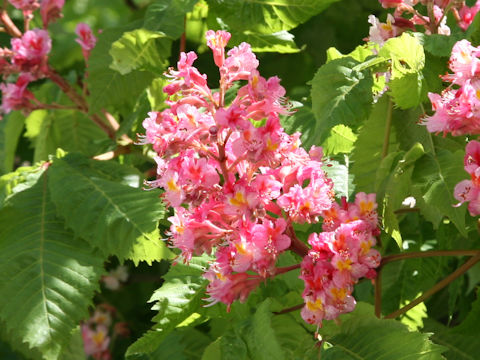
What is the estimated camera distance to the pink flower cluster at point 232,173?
3.67 feet

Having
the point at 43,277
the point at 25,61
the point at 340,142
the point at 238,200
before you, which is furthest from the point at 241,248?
the point at 25,61

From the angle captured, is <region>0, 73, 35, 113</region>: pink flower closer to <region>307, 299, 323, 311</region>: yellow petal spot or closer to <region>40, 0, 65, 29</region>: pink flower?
<region>40, 0, 65, 29</region>: pink flower

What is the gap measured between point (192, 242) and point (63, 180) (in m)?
0.58

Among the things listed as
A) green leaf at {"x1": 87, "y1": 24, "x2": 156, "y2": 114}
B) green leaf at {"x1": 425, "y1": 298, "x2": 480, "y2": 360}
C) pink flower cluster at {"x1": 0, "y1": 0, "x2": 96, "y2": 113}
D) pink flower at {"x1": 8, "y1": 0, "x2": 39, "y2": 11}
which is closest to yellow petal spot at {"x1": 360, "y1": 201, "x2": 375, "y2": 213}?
green leaf at {"x1": 425, "y1": 298, "x2": 480, "y2": 360}

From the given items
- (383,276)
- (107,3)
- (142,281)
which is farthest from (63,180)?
(107,3)

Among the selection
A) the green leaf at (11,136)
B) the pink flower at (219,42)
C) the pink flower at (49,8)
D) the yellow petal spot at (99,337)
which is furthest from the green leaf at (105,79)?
the yellow petal spot at (99,337)

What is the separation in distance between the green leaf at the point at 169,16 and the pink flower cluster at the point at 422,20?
445 millimetres

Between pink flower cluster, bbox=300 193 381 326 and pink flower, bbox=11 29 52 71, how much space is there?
916 millimetres

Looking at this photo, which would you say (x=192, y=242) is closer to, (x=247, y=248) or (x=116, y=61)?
(x=247, y=248)

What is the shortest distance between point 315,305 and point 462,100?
362 mm

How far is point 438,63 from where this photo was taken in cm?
130

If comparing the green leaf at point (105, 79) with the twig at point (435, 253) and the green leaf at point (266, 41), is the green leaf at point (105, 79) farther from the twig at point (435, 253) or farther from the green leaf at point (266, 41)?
the twig at point (435, 253)

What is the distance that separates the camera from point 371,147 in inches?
53.7

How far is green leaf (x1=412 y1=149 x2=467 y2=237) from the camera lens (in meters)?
1.16
